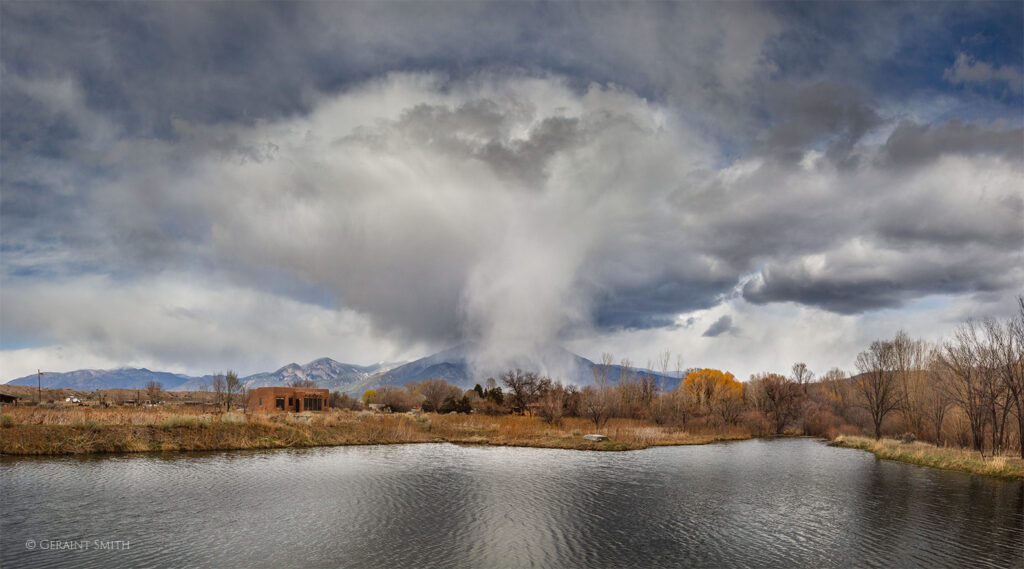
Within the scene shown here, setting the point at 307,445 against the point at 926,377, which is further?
the point at 926,377

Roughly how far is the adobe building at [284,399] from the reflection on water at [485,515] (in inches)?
2611

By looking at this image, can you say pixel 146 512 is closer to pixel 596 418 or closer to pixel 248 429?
pixel 248 429

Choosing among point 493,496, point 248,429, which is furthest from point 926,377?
point 248,429

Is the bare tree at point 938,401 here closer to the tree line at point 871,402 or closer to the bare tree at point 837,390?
the tree line at point 871,402

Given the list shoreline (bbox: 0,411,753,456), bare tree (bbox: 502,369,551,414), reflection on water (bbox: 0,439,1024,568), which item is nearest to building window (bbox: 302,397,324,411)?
bare tree (bbox: 502,369,551,414)

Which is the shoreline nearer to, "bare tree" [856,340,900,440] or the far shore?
the far shore

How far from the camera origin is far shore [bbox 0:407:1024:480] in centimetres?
3997

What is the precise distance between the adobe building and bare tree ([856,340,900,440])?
10141 cm

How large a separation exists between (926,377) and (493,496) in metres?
76.3

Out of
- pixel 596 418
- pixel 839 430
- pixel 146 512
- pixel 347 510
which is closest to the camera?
pixel 146 512

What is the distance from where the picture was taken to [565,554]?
1900 cm

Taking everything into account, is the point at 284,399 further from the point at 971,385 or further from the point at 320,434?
the point at 971,385

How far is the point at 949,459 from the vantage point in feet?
148

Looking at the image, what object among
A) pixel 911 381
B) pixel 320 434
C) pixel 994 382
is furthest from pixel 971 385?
pixel 320 434
